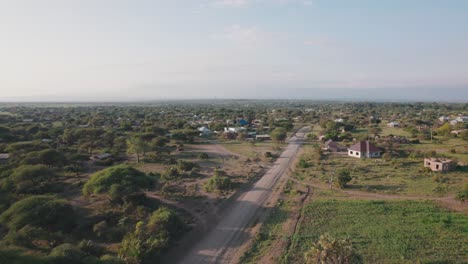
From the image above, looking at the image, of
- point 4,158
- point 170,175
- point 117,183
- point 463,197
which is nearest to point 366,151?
point 463,197

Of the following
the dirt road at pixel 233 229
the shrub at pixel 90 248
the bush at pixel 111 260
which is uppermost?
the bush at pixel 111 260

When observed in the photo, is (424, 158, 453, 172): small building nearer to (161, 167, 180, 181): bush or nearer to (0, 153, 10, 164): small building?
(161, 167, 180, 181): bush

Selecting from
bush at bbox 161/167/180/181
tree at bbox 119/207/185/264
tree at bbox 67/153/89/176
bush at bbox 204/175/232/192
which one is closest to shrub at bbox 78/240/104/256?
tree at bbox 119/207/185/264

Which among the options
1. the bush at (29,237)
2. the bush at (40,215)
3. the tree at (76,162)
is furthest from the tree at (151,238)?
the tree at (76,162)

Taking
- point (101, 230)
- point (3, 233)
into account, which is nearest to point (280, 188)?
point (101, 230)

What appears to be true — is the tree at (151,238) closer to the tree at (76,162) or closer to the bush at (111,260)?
the bush at (111,260)

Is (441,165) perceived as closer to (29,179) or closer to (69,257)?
(69,257)
